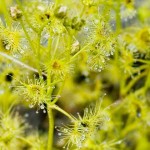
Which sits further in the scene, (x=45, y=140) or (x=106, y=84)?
(x=106, y=84)

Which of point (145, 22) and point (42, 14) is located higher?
point (145, 22)

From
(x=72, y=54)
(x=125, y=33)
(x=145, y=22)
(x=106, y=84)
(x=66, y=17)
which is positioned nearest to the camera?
(x=66, y=17)

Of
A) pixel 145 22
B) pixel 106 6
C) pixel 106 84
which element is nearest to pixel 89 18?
pixel 106 6

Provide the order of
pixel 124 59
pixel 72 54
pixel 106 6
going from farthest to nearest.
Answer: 1. pixel 124 59
2. pixel 106 6
3. pixel 72 54

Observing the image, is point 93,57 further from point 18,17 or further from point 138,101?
point 138,101

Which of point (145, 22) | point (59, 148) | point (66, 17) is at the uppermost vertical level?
point (145, 22)

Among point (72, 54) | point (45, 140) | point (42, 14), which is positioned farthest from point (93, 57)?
point (45, 140)
